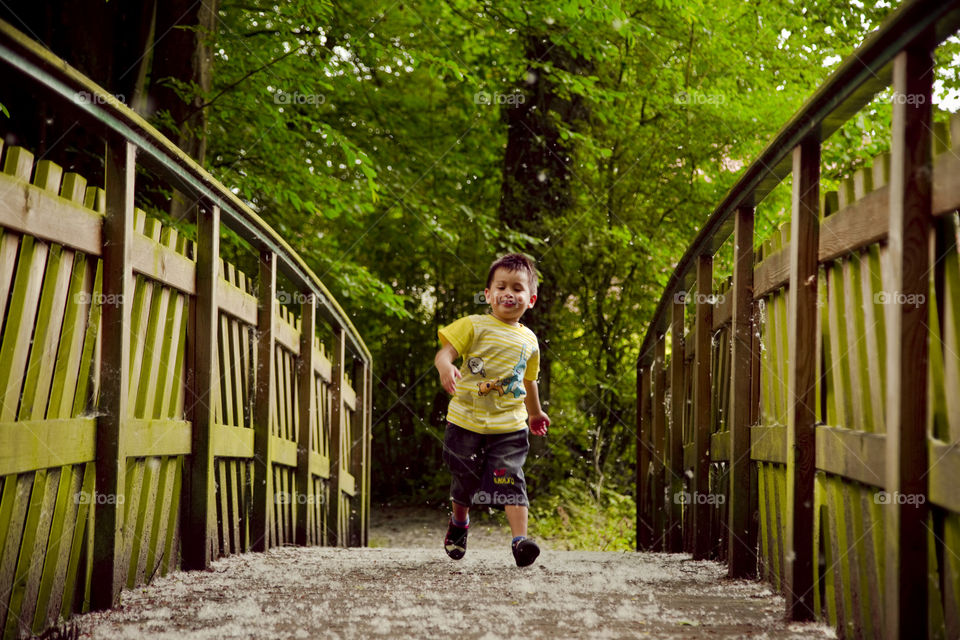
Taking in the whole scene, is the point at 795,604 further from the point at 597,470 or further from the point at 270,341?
the point at 597,470

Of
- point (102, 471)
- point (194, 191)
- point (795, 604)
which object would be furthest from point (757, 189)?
point (102, 471)

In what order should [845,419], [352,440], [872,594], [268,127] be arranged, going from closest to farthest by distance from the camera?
[872,594], [845,419], [268,127], [352,440]

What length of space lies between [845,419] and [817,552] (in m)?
0.43

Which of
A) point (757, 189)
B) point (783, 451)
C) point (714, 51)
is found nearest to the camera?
point (783, 451)

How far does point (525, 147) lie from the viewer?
11461 millimetres

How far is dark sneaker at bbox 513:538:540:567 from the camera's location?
12.9ft

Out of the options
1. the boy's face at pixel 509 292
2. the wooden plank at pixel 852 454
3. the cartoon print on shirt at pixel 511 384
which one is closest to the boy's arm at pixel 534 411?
the cartoon print on shirt at pixel 511 384

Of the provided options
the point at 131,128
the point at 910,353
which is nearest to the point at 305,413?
the point at 131,128

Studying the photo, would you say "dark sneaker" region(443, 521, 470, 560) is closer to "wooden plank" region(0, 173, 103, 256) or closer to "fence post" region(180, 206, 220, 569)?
"fence post" region(180, 206, 220, 569)

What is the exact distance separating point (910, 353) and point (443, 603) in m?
1.62

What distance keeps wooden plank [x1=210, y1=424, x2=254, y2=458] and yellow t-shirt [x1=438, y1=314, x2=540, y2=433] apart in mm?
974

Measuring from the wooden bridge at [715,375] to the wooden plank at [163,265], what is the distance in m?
0.01

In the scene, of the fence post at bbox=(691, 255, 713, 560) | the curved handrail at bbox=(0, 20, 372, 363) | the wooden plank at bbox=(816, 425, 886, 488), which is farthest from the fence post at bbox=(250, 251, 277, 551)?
the wooden plank at bbox=(816, 425, 886, 488)

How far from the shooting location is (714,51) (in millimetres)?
10930
